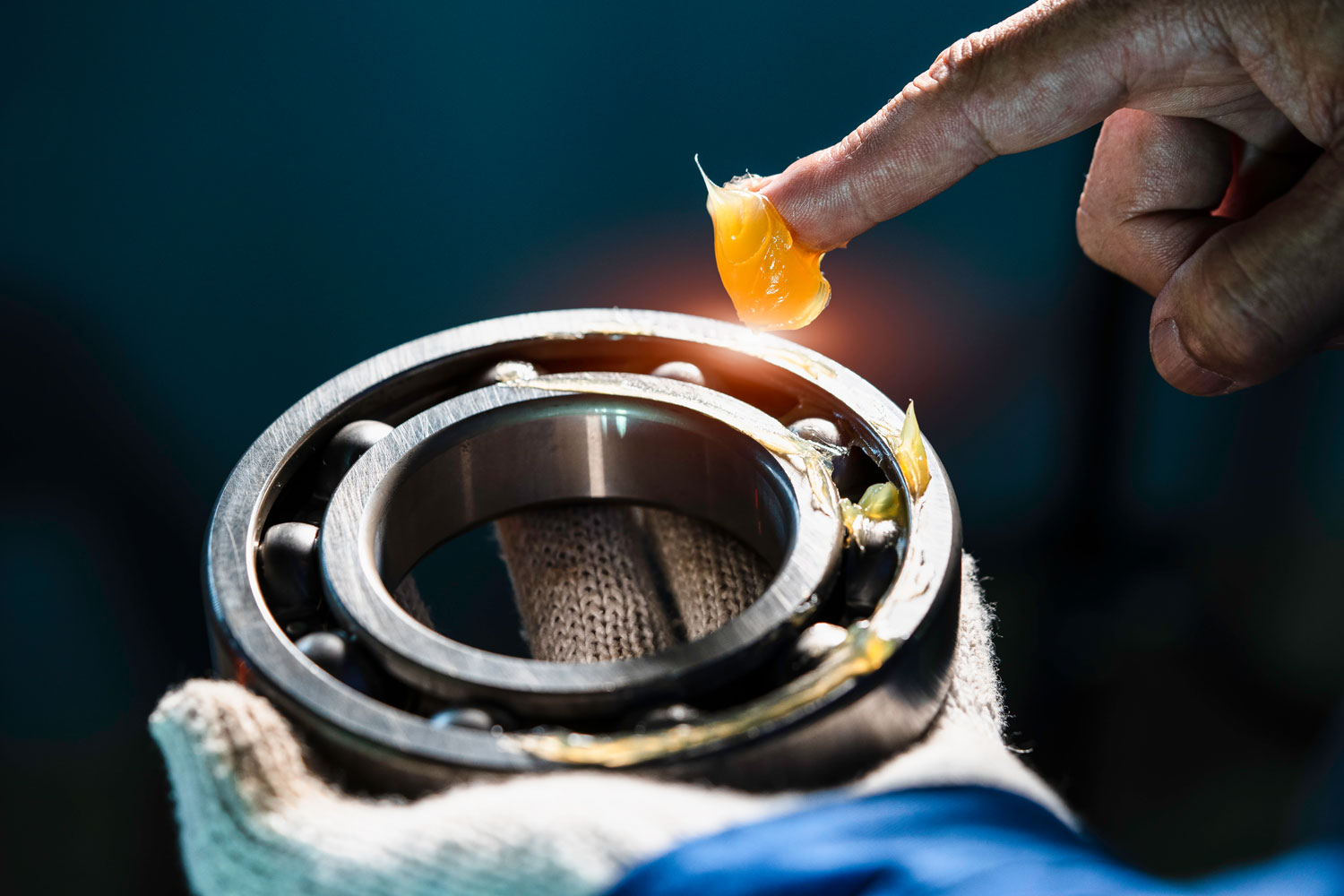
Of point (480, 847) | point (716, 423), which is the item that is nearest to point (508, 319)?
Result: point (716, 423)

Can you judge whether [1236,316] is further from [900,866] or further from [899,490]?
[900,866]

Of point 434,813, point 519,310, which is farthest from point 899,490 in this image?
point 519,310

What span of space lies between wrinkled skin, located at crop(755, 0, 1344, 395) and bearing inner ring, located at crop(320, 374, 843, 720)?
0.77 ft

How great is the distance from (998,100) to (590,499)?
46 centimetres

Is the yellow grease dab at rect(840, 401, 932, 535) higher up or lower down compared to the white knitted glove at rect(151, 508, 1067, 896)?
higher up

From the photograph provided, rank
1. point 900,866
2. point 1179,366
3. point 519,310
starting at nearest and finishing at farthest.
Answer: point 900,866, point 1179,366, point 519,310

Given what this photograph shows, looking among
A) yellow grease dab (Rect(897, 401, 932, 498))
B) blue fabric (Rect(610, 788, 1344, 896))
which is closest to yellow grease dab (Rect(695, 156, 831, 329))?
yellow grease dab (Rect(897, 401, 932, 498))

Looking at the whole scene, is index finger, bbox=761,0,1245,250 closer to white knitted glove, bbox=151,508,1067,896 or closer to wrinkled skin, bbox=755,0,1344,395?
wrinkled skin, bbox=755,0,1344,395

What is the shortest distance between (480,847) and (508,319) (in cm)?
51

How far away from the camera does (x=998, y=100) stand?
3.04 ft

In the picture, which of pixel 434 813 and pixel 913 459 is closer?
pixel 434 813

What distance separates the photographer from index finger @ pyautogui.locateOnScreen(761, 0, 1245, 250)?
88 cm

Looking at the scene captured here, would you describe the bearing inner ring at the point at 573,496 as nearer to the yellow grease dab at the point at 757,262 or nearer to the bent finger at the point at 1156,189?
the yellow grease dab at the point at 757,262

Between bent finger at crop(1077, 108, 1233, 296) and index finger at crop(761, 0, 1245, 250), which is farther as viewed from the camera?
bent finger at crop(1077, 108, 1233, 296)
